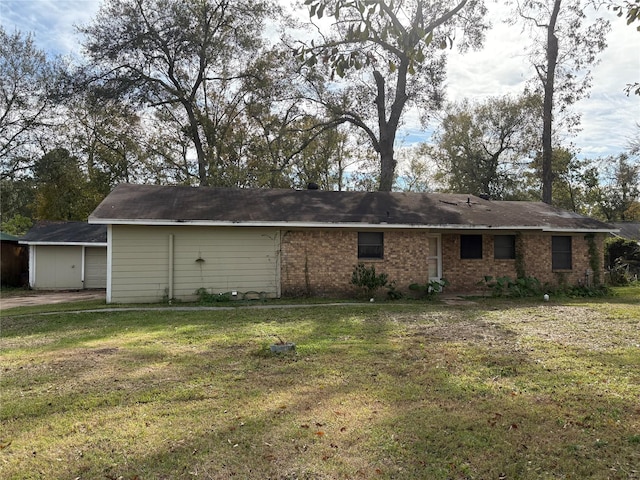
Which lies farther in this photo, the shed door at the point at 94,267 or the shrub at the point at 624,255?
the shrub at the point at 624,255

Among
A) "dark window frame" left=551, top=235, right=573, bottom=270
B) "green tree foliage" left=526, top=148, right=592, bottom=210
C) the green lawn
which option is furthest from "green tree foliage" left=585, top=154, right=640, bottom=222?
the green lawn

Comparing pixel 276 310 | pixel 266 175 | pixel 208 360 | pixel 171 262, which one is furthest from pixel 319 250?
pixel 266 175

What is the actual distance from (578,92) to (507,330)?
22061 millimetres

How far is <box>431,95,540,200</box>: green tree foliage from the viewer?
33.1 meters

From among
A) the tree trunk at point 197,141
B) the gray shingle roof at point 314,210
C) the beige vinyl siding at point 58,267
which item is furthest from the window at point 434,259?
the tree trunk at point 197,141

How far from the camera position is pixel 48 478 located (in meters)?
3.01

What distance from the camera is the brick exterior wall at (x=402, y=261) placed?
1362cm

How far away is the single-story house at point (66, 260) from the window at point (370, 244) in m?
10.8

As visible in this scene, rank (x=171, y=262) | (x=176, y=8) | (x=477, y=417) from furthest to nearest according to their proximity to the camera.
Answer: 1. (x=176, y=8)
2. (x=171, y=262)
3. (x=477, y=417)

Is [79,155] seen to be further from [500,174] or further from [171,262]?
[500,174]

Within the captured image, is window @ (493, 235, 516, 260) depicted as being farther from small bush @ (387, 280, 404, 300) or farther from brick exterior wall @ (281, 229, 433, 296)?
small bush @ (387, 280, 404, 300)

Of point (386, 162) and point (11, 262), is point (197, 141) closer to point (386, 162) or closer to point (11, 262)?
point (386, 162)

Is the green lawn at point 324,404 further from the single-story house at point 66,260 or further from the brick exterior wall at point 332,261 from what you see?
the single-story house at point 66,260

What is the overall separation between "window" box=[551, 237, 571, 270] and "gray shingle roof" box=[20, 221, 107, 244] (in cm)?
1712
